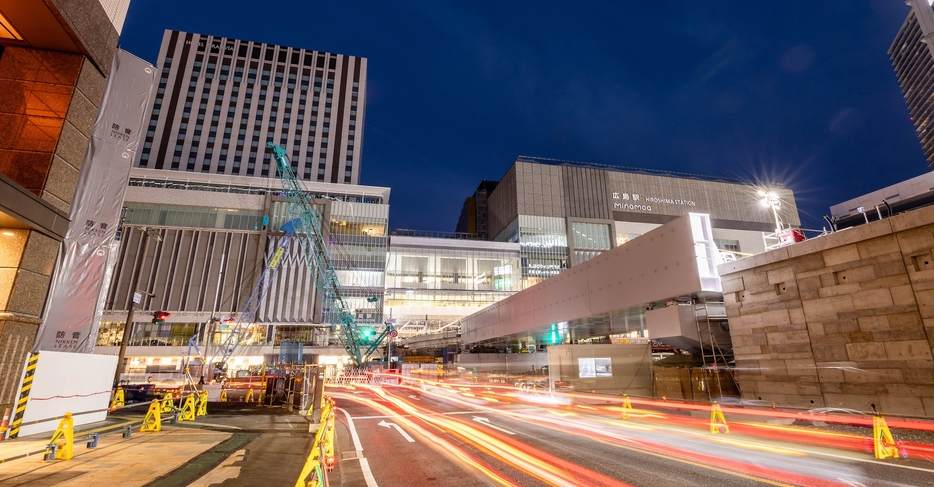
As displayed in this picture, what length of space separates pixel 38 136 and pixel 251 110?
10511 centimetres

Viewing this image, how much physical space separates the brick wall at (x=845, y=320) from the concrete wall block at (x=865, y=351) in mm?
23

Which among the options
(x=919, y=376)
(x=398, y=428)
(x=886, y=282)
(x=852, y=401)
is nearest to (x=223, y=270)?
(x=398, y=428)

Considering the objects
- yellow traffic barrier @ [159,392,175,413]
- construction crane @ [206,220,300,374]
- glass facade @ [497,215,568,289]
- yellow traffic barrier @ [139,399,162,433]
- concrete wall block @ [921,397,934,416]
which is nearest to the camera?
concrete wall block @ [921,397,934,416]

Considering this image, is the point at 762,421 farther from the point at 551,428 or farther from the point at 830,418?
the point at 551,428

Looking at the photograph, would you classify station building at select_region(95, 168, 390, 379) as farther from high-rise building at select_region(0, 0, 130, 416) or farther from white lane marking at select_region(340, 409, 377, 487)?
high-rise building at select_region(0, 0, 130, 416)

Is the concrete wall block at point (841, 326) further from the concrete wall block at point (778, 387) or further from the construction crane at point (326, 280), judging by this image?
the construction crane at point (326, 280)

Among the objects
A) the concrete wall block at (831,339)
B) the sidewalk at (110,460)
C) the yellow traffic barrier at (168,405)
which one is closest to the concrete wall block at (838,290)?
the concrete wall block at (831,339)

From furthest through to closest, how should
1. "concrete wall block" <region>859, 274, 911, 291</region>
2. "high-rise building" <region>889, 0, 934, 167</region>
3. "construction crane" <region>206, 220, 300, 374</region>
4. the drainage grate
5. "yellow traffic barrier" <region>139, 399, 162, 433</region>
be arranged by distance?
"high-rise building" <region>889, 0, 934, 167</region>, "construction crane" <region>206, 220, 300, 374</region>, "yellow traffic barrier" <region>139, 399, 162, 433</region>, "concrete wall block" <region>859, 274, 911, 291</region>, the drainage grate

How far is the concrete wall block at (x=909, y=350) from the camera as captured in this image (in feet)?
36.1

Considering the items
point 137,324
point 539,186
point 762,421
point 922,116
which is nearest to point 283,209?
point 137,324

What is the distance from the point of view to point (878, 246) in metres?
12.2

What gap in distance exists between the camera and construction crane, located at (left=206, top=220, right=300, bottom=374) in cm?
6656

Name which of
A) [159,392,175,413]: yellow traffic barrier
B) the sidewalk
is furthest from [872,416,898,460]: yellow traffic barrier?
[159,392,175,413]: yellow traffic barrier

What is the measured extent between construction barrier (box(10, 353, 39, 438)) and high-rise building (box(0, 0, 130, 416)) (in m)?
0.19
